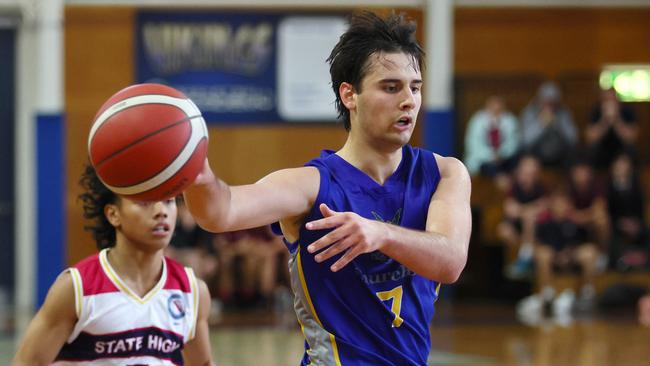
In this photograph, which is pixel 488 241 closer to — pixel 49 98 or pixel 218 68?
pixel 218 68

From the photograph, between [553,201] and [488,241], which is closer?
[553,201]

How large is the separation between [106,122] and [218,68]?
11.8m

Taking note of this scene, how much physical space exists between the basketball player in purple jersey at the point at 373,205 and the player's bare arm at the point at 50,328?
993 millimetres

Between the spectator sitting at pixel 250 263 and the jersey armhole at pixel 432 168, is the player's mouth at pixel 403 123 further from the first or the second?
the spectator sitting at pixel 250 263

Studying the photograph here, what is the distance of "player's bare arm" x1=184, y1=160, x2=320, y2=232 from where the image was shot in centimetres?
280

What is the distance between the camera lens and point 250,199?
2969 mm

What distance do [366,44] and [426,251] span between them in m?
0.75

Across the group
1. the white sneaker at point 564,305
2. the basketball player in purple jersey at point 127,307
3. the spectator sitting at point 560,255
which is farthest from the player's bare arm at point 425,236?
the spectator sitting at point 560,255

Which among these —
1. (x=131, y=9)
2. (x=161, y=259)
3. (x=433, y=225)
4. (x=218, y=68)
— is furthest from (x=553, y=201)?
(x=433, y=225)

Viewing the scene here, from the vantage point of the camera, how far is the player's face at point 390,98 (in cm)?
325

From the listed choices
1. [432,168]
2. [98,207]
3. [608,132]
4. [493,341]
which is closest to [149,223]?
[98,207]

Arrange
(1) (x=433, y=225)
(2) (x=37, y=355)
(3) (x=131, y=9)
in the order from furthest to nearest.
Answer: (3) (x=131, y=9), (2) (x=37, y=355), (1) (x=433, y=225)

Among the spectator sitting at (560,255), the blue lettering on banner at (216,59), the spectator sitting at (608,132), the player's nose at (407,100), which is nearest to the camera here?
the player's nose at (407,100)

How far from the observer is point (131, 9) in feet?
47.1
